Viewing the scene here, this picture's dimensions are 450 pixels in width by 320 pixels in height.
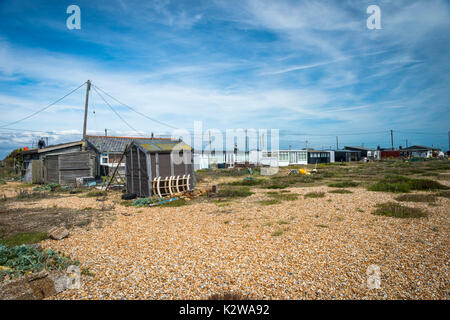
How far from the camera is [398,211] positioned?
9.45 meters

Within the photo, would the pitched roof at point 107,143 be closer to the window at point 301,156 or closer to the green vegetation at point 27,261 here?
the green vegetation at point 27,261

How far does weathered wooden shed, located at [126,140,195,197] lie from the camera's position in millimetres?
14835

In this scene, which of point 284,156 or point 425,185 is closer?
point 425,185

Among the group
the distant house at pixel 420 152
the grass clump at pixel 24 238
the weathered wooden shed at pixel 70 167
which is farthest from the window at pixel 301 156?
the grass clump at pixel 24 238

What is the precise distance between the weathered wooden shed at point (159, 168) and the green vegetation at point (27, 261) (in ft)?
28.2

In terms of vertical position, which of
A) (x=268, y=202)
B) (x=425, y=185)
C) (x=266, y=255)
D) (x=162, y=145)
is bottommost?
(x=266, y=255)

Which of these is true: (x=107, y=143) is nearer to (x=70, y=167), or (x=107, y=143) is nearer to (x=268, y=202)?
(x=70, y=167)

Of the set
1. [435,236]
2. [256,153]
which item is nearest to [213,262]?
[435,236]

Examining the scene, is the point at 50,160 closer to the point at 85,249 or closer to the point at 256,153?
the point at 85,249

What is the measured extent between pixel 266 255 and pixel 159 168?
1066cm

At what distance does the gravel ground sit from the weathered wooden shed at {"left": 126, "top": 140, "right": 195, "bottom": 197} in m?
5.02

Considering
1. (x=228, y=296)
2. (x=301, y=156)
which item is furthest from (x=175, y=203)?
(x=301, y=156)

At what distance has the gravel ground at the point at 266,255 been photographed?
4508 mm
